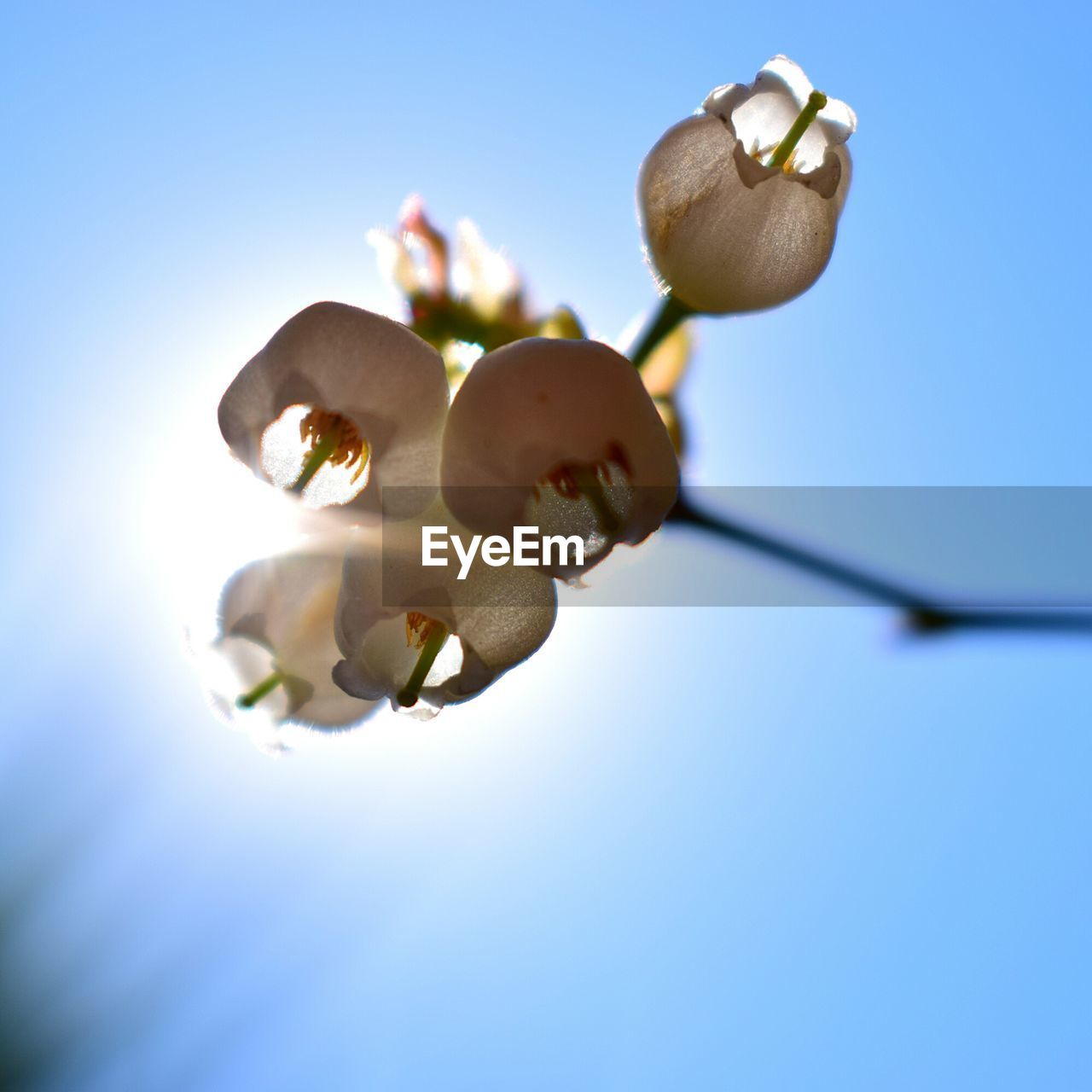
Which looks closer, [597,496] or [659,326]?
[597,496]

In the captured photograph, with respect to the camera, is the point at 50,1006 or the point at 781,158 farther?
the point at 50,1006

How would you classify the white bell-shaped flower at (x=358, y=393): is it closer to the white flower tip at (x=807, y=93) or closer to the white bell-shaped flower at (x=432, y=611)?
the white bell-shaped flower at (x=432, y=611)

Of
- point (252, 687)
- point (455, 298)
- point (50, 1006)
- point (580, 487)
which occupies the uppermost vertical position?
point (455, 298)

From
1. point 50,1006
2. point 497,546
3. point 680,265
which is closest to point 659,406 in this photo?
point 680,265

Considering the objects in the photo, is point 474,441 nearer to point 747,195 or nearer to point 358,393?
point 358,393

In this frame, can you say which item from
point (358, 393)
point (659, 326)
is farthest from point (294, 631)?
point (659, 326)

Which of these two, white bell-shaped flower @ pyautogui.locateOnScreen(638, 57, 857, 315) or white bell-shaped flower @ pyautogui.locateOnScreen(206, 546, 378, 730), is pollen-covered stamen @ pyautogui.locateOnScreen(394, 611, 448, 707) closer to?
white bell-shaped flower @ pyautogui.locateOnScreen(206, 546, 378, 730)

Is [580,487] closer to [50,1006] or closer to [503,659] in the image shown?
[503,659]
